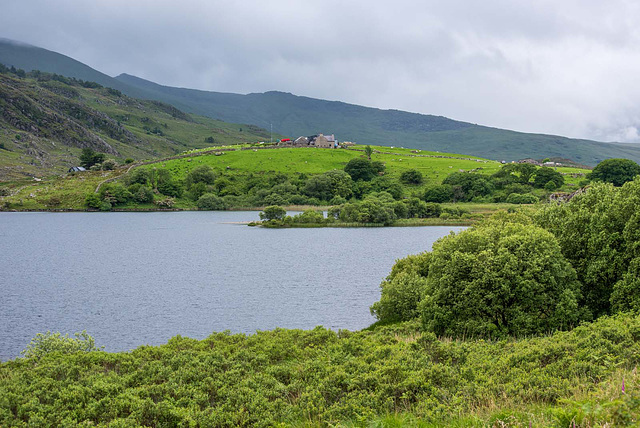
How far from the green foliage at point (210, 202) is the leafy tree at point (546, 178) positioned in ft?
360

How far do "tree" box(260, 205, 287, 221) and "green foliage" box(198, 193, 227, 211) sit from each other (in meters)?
46.7

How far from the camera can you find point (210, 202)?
160000 mm

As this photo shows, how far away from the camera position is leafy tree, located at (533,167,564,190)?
152 m

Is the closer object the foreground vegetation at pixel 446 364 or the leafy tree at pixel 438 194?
the foreground vegetation at pixel 446 364

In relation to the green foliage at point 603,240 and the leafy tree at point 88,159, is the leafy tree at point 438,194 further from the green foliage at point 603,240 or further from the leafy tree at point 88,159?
the leafy tree at point 88,159

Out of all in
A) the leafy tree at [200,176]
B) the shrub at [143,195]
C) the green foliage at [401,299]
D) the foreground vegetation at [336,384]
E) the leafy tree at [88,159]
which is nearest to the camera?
the foreground vegetation at [336,384]

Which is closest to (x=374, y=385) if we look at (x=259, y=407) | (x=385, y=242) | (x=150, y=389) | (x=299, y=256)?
(x=259, y=407)

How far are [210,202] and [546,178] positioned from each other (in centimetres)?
11696

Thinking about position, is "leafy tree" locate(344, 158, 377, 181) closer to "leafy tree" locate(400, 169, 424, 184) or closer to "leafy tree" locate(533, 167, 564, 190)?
"leafy tree" locate(400, 169, 424, 184)

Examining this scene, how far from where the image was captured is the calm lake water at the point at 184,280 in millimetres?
34688

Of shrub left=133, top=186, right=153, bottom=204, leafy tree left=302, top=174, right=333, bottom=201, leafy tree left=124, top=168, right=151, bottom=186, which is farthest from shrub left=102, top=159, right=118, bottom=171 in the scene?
leafy tree left=302, top=174, right=333, bottom=201

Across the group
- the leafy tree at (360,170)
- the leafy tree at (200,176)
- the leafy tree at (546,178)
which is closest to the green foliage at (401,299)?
the leafy tree at (546,178)

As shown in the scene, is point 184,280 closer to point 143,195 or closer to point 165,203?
point 165,203

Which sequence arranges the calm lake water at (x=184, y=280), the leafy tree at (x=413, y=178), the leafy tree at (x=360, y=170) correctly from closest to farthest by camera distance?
the calm lake water at (x=184, y=280)
the leafy tree at (x=413, y=178)
the leafy tree at (x=360, y=170)
